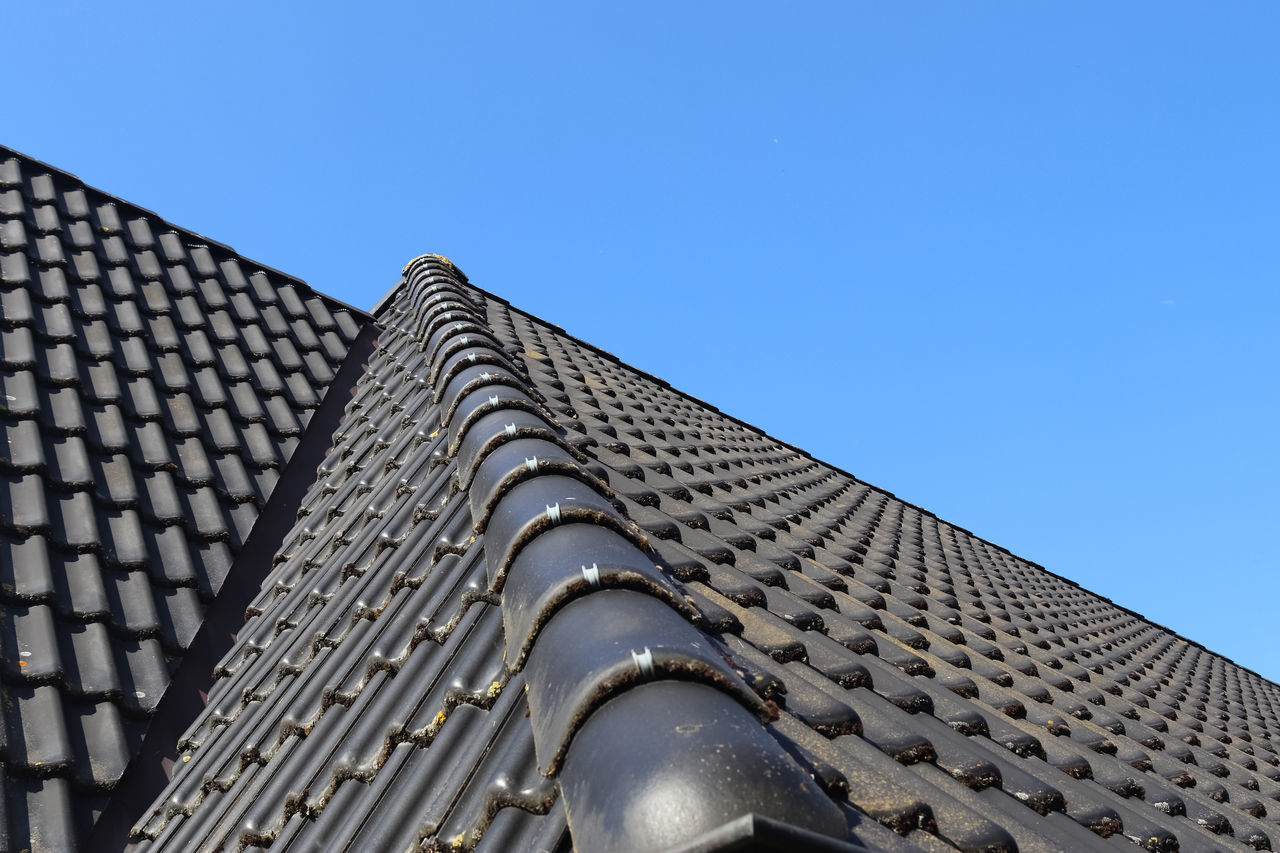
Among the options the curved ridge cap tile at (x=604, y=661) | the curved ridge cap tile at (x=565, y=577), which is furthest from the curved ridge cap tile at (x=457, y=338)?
the curved ridge cap tile at (x=604, y=661)

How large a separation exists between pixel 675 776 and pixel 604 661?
38 cm

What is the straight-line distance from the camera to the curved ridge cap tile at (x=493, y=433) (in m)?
3.10

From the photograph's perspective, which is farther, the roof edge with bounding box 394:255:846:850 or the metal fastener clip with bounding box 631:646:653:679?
the metal fastener clip with bounding box 631:646:653:679

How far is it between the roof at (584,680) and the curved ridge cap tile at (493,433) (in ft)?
0.04

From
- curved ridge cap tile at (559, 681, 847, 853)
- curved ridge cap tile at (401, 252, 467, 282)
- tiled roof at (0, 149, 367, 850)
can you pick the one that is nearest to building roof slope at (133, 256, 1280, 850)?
curved ridge cap tile at (559, 681, 847, 853)

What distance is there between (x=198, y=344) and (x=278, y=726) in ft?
11.6

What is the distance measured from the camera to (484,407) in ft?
11.5

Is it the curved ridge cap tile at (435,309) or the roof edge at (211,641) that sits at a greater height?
the curved ridge cap tile at (435,309)

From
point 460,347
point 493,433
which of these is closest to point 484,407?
point 493,433

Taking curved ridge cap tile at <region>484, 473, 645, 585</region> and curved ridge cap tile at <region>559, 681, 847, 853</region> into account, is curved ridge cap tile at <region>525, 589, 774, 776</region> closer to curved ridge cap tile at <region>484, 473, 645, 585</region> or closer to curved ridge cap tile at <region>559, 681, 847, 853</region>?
curved ridge cap tile at <region>559, 681, 847, 853</region>

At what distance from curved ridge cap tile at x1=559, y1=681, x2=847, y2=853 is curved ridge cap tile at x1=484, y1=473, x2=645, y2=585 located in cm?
86

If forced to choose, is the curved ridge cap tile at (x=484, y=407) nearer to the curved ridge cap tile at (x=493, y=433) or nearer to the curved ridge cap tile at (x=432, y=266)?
the curved ridge cap tile at (x=493, y=433)

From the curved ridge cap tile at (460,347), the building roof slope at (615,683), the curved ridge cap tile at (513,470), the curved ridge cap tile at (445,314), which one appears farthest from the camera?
the curved ridge cap tile at (445,314)

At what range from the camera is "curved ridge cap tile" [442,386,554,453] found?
3.49 meters
